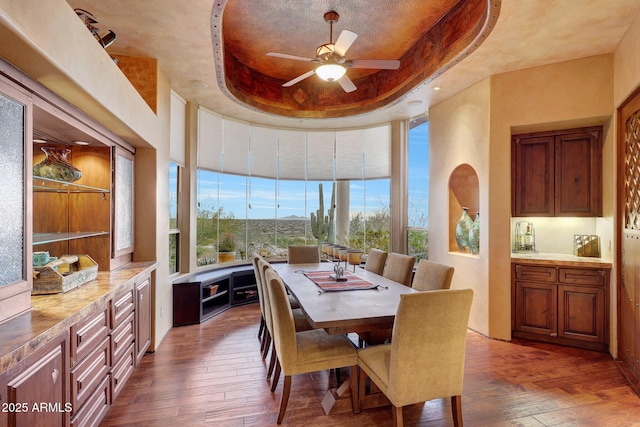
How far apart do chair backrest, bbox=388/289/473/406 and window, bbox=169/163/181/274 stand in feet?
11.2

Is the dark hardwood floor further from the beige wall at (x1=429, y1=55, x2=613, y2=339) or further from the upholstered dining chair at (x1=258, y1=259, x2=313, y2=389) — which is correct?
the beige wall at (x1=429, y1=55, x2=613, y2=339)

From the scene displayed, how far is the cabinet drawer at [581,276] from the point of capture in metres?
3.40

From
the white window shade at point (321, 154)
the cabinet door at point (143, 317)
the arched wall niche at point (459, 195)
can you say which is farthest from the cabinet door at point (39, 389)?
the white window shade at point (321, 154)

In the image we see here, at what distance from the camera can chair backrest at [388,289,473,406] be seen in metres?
1.88

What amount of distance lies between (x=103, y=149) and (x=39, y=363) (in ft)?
6.45

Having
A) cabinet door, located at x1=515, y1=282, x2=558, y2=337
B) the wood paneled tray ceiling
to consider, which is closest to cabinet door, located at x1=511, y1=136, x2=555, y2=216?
cabinet door, located at x1=515, y1=282, x2=558, y2=337

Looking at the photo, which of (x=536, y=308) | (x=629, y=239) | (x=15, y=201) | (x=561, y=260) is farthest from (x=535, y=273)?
(x=15, y=201)

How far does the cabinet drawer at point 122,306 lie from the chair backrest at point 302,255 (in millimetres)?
2096

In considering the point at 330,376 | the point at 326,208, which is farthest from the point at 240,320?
the point at 326,208

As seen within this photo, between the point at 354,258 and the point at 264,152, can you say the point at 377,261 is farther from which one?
the point at 264,152

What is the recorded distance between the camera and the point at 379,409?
2406 millimetres

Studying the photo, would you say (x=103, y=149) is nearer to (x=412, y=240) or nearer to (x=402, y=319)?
(x=402, y=319)

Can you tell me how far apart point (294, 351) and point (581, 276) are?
10.1 ft

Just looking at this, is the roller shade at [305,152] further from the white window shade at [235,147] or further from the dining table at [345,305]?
the dining table at [345,305]
